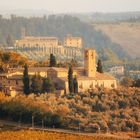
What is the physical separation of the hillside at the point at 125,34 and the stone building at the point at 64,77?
313 feet

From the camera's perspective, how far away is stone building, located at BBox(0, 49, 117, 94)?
5025 cm

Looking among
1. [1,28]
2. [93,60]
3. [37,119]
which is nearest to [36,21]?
[1,28]

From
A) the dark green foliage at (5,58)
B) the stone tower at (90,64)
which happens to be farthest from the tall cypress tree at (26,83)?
the dark green foliage at (5,58)

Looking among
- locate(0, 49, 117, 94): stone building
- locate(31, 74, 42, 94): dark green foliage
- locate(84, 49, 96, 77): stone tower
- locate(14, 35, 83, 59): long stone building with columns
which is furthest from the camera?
locate(14, 35, 83, 59): long stone building with columns

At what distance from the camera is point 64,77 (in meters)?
50.8

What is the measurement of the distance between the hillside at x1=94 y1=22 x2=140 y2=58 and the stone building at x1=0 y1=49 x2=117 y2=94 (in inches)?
3754

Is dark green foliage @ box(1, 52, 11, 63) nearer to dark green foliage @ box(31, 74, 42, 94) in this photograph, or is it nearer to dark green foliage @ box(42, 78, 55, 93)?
dark green foliage @ box(31, 74, 42, 94)

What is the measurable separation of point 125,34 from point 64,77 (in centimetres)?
11782

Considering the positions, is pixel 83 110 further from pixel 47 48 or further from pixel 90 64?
pixel 47 48

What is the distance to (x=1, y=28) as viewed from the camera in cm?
15312

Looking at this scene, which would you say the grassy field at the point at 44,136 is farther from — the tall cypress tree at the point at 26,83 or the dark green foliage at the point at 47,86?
the tall cypress tree at the point at 26,83

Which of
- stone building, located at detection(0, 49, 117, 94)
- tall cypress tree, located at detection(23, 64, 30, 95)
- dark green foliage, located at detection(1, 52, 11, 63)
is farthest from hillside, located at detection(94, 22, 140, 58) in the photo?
tall cypress tree, located at detection(23, 64, 30, 95)

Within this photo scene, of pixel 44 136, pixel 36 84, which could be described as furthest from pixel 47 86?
pixel 44 136

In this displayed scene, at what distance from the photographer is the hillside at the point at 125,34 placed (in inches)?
6068
